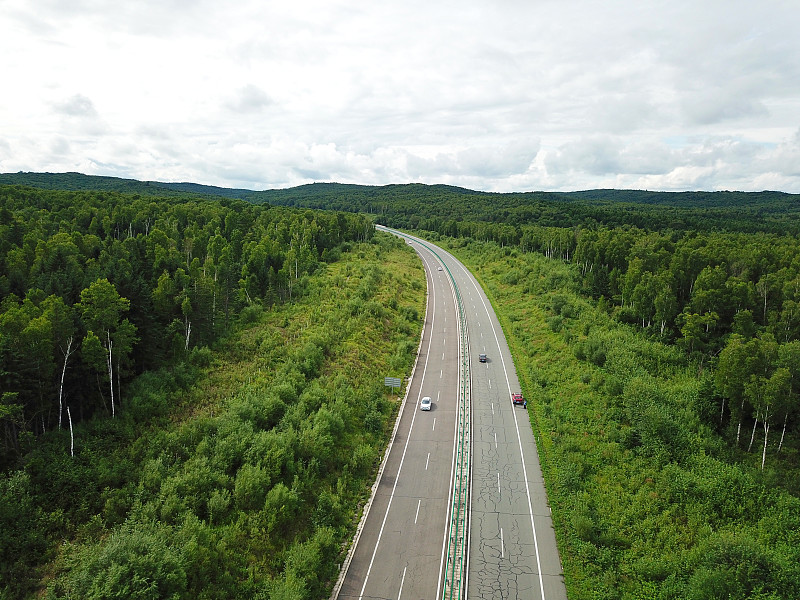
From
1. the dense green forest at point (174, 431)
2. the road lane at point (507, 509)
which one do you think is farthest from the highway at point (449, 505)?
the dense green forest at point (174, 431)

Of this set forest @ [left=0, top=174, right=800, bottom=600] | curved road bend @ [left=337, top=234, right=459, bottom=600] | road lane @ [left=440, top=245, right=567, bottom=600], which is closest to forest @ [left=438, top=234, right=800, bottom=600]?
forest @ [left=0, top=174, right=800, bottom=600]

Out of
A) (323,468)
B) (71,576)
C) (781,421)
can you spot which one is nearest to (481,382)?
(323,468)

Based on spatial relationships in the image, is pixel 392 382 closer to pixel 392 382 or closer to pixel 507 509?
pixel 392 382

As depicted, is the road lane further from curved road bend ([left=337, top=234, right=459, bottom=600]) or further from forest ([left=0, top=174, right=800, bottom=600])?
curved road bend ([left=337, top=234, right=459, bottom=600])

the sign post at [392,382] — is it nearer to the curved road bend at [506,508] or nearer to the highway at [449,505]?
the highway at [449,505]

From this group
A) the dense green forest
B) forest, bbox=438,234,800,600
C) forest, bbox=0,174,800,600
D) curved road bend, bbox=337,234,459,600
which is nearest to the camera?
the dense green forest

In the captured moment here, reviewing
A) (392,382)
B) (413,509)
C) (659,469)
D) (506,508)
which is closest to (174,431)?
(413,509)
